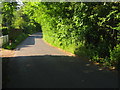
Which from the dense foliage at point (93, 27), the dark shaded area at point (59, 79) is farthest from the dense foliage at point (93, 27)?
the dark shaded area at point (59, 79)

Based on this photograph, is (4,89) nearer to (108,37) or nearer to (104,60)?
(104,60)

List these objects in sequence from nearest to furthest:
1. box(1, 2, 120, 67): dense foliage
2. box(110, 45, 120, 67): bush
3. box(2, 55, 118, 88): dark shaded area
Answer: box(2, 55, 118, 88): dark shaded area < box(110, 45, 120, 67): bush < box(1, 2, 120, 67): dense foliage

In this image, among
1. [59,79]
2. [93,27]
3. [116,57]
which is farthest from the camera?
[93,27]

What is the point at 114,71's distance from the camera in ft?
25.9

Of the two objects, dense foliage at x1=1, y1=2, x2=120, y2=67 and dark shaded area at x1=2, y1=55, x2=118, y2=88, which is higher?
dense foliage at x1=1, y1=2, x2=120, y2=67

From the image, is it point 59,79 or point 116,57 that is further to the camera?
point 116,57

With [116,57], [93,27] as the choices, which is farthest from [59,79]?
[93,27]

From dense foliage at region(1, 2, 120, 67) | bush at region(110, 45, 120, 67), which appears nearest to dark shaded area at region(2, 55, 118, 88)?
bush at region(110, 45, 120, 67)

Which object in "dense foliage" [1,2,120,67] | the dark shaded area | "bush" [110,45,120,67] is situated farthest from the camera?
Result: "dense foliage" [1,2,120,67]

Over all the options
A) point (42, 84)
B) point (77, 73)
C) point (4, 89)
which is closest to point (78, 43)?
point (77, 73)

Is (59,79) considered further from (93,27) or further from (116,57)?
(93,27)

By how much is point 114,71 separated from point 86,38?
447cm

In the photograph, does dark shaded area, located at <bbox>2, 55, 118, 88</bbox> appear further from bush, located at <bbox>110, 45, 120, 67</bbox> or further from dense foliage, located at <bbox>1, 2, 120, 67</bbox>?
dense foliage, located at <bbox>1, 2, 120, 67</bbox>

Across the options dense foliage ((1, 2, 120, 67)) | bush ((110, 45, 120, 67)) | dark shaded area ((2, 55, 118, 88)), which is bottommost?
dark shaded area ((2, 55, 118, 88))
